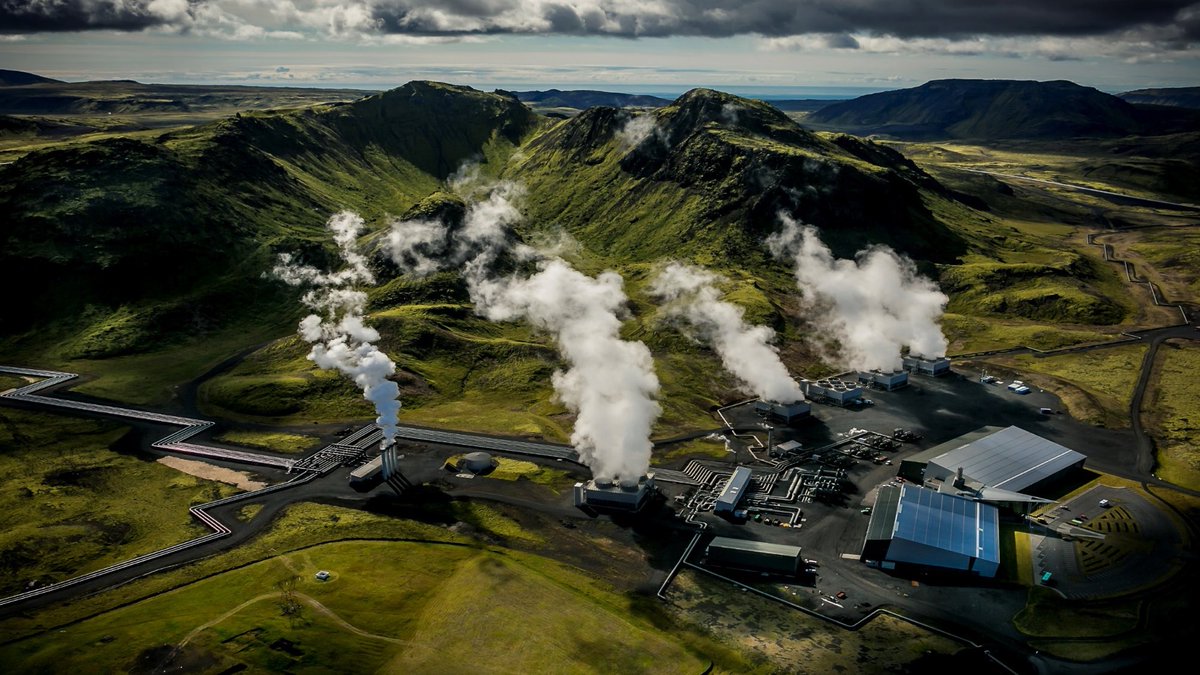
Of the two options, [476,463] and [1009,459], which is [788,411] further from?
[476,463]

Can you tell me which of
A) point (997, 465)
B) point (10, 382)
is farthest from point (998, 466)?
point (10, 382)

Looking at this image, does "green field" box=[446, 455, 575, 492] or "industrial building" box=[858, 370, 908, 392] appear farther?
"industrial building" box=[858, 370, 908, 392]

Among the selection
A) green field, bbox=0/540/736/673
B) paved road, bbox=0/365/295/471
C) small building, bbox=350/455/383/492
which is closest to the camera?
green field, bbox=0/540/736/673

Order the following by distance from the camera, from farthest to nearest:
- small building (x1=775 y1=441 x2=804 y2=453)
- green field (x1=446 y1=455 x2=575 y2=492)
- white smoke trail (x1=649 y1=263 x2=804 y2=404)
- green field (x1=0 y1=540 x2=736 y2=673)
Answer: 1. white smoke trail (x1=649 y1=263 x2=804 y2=404)
2. small building (x1=775 y1=441 x2=804 y2=453)
3. green field (x1=446 y1=455 x2=575 y2=492)
4. green field (x1=0 y1=540 x2=736 y2=673)

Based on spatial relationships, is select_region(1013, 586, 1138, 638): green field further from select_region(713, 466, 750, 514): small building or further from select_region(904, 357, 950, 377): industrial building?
select_region(904, 357, 950, 377): industrial building

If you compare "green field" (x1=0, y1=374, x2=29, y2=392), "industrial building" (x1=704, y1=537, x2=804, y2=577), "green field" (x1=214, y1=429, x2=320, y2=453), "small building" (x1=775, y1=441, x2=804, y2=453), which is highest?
"small building" (x1=775, y1=441, x2=804, y2=453)

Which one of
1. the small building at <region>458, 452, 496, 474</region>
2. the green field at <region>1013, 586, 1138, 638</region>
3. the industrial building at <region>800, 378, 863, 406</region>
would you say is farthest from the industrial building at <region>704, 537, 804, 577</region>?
the industrial building at <region>800, 378, 863, 406</region>

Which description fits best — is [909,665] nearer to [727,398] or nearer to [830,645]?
[830,645]
